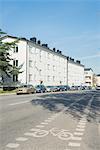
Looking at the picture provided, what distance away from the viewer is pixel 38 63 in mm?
70312

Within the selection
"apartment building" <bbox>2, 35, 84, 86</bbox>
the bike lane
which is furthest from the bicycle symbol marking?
"apartment building" <bbox>2, 35, 84, 86</bbox>

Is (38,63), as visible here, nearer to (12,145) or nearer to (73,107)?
(73,107)

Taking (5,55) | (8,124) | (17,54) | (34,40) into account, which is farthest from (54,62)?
(8,124)

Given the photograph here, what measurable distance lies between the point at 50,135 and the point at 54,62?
A: 74.5m

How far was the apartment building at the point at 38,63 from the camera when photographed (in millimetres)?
63312

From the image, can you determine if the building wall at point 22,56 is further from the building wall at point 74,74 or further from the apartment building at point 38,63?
the building wall at point 74,74

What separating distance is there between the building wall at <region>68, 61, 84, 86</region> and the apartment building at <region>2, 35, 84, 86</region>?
3.60m

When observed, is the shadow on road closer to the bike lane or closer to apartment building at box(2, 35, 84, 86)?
the bike lane

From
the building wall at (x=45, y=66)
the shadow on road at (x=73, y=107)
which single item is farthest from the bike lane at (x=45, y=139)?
the building wall at (x=45, y=66)

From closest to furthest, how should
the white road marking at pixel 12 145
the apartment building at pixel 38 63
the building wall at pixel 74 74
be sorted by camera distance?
the white road marking at pixel 12 145, the apartment building at pixel 38 63, the building wall at pixel 74 74

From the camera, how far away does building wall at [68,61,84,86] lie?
348 feet

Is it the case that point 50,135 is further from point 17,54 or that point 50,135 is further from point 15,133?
point 17,54

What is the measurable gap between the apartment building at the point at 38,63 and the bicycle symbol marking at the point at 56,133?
147 ft

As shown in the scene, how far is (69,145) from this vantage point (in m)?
7.71
